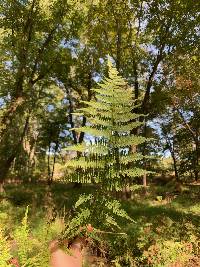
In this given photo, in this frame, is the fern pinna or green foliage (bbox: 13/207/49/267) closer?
green foliage (bbox: 13/207/49/267)

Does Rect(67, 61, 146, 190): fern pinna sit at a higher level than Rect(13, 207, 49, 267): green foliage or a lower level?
higher

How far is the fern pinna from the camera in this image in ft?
10.5

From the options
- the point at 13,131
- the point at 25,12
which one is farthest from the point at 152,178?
the point at 25,12

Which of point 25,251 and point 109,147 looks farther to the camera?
point 109,147

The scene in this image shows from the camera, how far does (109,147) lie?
336 cm

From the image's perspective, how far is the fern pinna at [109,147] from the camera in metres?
3.21

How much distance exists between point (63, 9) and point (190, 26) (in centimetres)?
636

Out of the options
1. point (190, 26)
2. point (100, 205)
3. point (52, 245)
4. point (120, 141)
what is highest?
point (190, 26)

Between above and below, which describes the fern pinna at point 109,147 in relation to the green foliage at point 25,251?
above

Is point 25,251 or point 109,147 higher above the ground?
point 109,147

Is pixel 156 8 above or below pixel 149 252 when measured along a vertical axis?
above

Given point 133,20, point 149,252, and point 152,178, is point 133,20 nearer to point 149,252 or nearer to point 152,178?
point 149,252

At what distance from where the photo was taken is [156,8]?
19422mm

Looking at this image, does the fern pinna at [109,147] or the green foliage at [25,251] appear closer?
the green foliage at [25,251]
